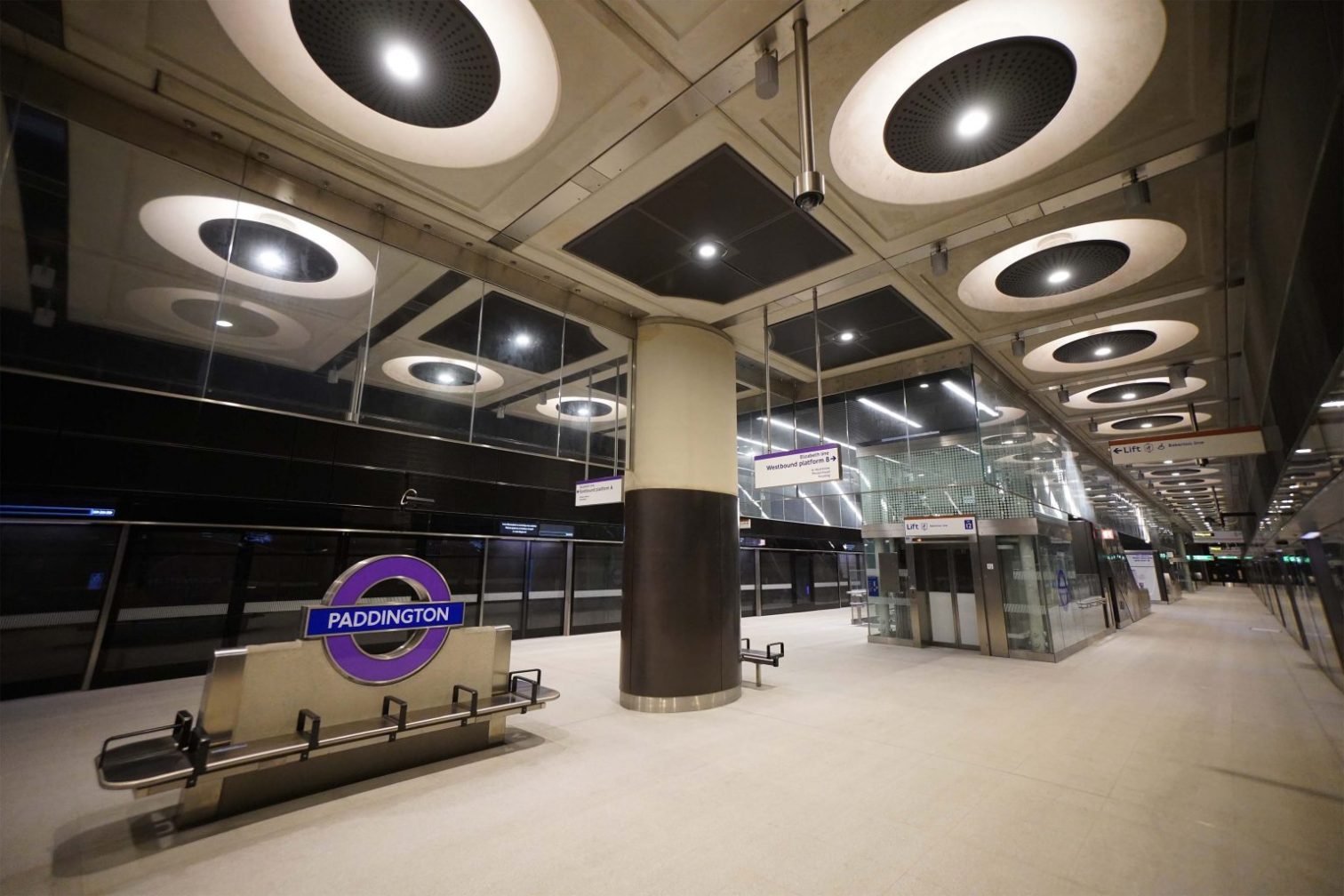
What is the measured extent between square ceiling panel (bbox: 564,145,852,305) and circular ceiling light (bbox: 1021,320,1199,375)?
15.7 ft

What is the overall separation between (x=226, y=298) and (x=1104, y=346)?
1122 centimetres

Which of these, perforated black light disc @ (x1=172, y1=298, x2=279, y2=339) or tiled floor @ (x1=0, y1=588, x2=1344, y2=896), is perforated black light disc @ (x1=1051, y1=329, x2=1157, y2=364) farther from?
perforated black light disc @ (x1=172, y1=298, x2=279, y2=339)

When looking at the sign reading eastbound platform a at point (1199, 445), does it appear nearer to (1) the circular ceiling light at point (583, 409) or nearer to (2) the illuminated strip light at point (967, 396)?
(2) the illuminated strip light at point (967, 396)

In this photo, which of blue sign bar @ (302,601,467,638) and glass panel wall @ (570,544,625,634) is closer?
blue sign bar @ (302,601,467,638)

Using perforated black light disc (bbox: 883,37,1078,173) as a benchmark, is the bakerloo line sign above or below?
below

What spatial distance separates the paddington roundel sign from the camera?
3.98 metres

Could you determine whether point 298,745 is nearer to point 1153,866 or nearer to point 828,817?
point 828,817

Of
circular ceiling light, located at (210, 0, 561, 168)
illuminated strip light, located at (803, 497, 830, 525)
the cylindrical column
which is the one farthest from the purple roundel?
illuminated strip light, located at (803, 497, 830, 525)

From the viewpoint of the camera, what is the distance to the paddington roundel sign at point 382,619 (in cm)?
398

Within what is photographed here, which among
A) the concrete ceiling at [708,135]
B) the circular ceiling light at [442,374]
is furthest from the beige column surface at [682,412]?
the circular ceiling light at [442,374]

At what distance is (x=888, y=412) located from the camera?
34.1 ft

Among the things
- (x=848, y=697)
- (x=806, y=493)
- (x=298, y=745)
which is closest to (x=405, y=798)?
(x=298, y=745)

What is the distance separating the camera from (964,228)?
5.20 metres

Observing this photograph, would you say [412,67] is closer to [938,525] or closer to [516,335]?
[516,335]
